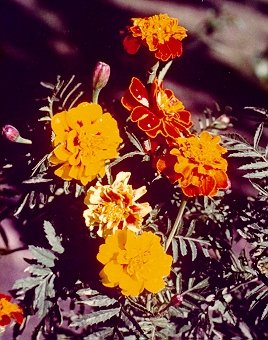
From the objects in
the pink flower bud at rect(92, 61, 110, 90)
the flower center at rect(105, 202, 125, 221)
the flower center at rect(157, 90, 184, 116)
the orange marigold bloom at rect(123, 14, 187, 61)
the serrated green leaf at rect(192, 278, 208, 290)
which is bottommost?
the serrated green leaf at rect(192, 278, 208, 290)

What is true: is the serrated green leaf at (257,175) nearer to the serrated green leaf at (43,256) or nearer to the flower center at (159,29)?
the flower center at (159,29)

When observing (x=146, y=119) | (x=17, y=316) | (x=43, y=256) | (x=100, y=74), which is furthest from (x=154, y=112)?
(x=17, y=316)

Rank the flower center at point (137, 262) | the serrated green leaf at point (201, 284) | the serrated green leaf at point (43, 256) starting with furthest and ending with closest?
the serrated green leaf at point (201, 284) → the serrated green leaf at point (43, 256) → the flower center at point (137, 262)

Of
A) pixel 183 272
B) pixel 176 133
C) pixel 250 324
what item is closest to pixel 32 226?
pixel 183 272

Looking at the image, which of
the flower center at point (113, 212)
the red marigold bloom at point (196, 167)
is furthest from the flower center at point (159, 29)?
the flower center at point (113, 212)

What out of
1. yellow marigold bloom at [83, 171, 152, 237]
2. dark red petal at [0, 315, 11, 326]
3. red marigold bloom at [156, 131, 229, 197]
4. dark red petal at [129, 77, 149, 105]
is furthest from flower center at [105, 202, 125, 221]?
dark red petal at [0, 315, 11, 326]

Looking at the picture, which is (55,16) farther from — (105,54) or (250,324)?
(250,324)

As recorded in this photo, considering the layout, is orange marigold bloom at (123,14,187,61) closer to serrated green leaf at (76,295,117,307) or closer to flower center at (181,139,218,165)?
flower center at (181,139,218,165)

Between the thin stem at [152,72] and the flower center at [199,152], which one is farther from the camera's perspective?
→ the thin stem at [152,72]
